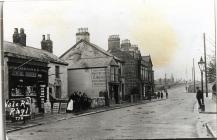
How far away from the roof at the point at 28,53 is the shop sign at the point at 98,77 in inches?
30.7

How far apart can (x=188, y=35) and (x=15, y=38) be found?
3621mm

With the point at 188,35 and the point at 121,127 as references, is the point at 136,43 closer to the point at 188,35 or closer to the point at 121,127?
the point at 188,35

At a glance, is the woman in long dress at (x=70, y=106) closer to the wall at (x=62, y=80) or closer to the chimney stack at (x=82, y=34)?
the wall at (x=62, y=80)

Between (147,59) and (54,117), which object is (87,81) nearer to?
(54,117)

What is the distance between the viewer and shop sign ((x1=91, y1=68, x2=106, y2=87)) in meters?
12.5

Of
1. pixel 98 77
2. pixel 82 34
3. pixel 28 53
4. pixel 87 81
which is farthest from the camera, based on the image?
pixel 98 77

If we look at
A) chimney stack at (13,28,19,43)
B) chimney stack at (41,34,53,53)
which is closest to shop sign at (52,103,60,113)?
chimney stack at (41,34,53,53)

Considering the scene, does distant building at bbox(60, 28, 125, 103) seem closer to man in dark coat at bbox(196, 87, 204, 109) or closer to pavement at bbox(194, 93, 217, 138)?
man in dark coat at bbox(196, 87, 204, 109)

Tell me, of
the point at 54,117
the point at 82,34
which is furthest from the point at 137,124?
the point at 82,34

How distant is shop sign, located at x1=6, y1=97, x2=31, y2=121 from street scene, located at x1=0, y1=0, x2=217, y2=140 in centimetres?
2

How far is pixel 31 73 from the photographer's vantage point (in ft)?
40.9

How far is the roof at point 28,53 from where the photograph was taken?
11719 mm

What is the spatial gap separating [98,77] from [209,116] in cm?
269

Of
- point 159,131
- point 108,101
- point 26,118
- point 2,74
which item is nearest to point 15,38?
point 2,74
